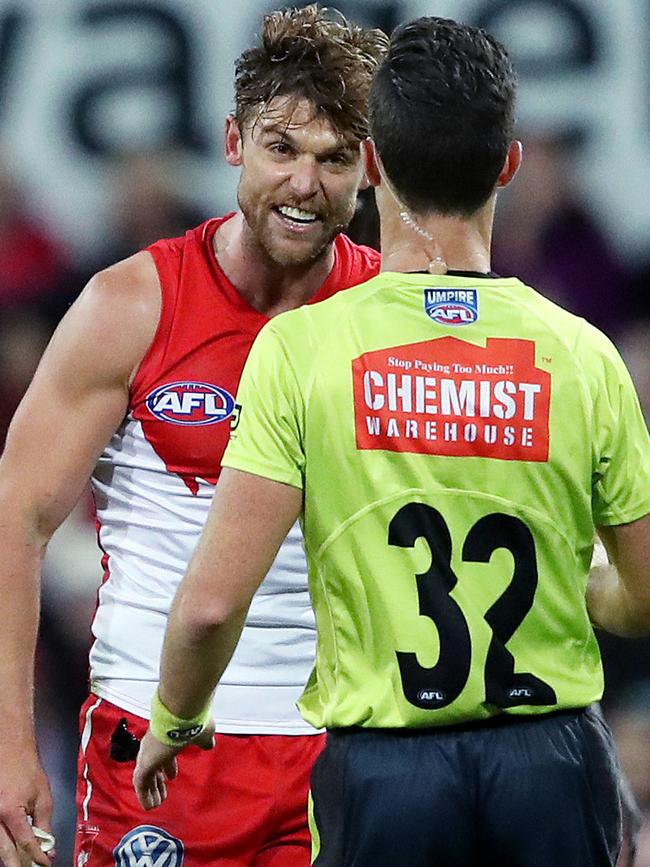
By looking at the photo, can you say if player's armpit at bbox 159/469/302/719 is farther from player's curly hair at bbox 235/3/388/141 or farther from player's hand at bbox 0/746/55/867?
player's curly hair at bbox 235/3/388/141

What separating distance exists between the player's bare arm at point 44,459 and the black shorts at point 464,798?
2.78 ft

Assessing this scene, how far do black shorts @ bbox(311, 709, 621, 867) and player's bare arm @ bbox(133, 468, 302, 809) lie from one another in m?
0.23

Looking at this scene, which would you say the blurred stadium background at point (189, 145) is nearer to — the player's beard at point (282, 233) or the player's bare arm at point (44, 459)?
the player's beard at point (282, 233)

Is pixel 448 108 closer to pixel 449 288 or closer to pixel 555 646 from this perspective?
pixel 449 288

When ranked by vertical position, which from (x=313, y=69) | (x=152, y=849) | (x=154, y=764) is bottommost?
(x=152, y=849)

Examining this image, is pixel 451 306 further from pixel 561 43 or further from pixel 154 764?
pixel 561 43

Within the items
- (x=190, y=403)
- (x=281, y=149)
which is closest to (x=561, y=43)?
(x=281, y=149)

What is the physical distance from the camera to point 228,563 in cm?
206

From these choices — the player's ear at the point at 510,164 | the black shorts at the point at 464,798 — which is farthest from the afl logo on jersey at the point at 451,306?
the black shorts at the point at 464,798

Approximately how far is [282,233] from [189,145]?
2059 mm

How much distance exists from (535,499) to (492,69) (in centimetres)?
61

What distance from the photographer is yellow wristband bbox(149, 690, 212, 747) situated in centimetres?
227

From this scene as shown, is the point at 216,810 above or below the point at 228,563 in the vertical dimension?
below

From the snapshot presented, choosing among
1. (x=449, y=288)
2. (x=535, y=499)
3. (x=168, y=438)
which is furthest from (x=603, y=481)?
(x=168, y=438)
